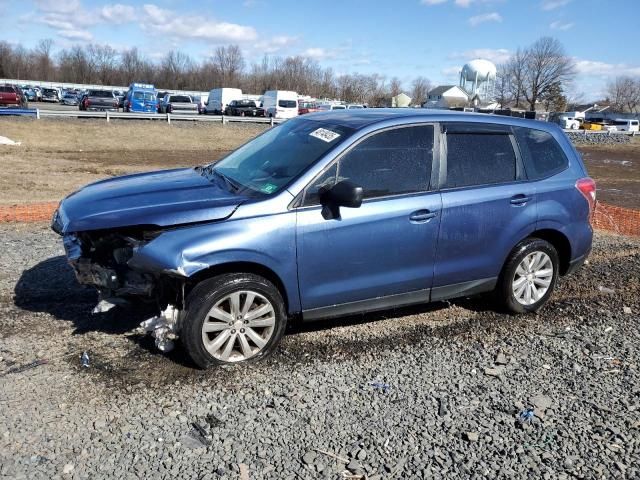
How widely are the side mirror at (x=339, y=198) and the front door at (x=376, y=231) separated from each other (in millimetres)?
54

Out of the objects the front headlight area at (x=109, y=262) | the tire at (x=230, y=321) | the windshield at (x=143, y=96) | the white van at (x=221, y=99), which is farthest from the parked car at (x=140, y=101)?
the tire at (x=230, y=321)

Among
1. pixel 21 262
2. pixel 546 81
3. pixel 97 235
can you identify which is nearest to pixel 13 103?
pixel 21 262

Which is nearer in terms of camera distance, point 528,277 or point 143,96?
point 528,277

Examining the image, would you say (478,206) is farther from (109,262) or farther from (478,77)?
(478,77)

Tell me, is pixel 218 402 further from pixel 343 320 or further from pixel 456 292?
pixel 456 292

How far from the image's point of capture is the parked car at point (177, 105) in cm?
4009

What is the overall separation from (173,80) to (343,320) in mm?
110839

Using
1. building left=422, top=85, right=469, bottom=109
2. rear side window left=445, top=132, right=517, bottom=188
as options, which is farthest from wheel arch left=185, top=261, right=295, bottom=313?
building left=422, top=85, right=469, bottom=109

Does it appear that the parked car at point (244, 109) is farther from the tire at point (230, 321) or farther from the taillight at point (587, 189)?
the tire at point (230, 321)

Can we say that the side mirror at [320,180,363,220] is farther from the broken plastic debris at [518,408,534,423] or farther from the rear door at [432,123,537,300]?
the broken plastic debris at [518,408,534,423]

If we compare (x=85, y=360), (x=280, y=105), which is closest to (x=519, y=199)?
(x=85, y=360)

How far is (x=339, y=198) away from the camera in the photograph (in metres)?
4.02

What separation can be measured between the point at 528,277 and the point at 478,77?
94.0 meters

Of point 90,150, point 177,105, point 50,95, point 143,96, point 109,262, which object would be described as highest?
point 50,95
